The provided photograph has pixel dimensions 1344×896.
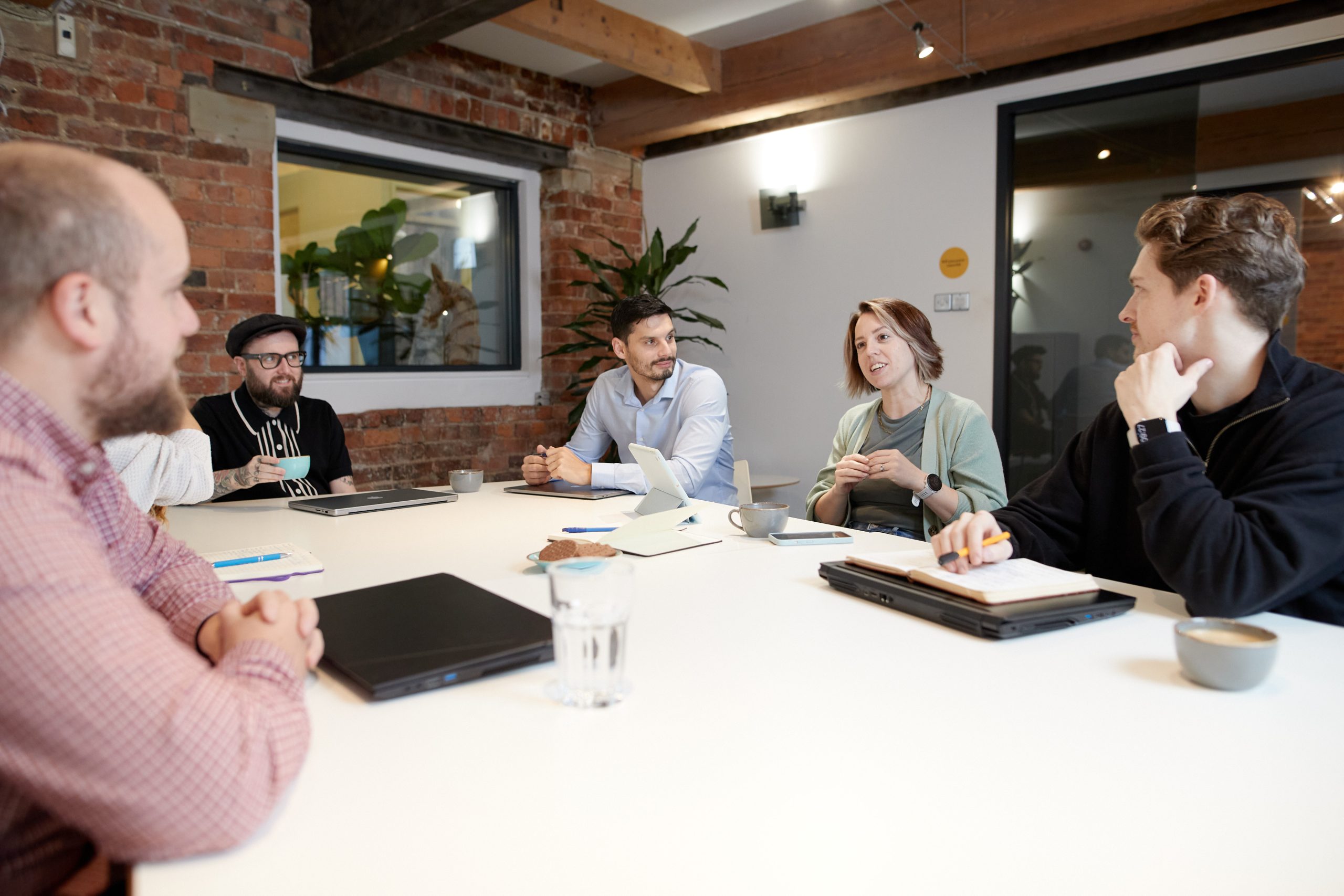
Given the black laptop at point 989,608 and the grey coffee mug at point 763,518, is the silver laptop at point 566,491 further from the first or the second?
the black laptop at point 989,608

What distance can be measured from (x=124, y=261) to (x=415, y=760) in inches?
20.4

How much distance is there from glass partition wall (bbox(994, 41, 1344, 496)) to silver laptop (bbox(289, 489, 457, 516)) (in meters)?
2.65

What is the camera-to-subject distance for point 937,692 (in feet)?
3.25

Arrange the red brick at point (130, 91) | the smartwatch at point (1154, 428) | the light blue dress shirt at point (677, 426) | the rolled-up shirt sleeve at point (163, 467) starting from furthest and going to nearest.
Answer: the red brick at point (130, 91)
the light blue dress shirt at point (677, 426)
the rolled-up shirt sleeve at point (163, 467)
the smartwatch at point (1154, 428)

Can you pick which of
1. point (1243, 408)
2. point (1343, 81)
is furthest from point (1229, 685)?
point (1343, 81)

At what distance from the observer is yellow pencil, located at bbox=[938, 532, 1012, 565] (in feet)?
4.40

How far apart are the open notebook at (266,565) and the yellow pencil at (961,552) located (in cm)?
108

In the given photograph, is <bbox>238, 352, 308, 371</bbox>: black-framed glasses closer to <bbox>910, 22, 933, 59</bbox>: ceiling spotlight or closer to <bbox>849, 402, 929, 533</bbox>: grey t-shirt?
<bbox>849, 402, 929, 533</bbox>: grey t-shirt

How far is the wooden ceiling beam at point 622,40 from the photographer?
3820mm

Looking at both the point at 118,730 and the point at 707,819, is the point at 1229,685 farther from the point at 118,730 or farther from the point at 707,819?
the point at 118,730


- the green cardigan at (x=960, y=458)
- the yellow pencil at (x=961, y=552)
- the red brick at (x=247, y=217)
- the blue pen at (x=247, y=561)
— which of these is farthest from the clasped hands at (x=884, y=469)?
the red brick at (x=247, y=217)

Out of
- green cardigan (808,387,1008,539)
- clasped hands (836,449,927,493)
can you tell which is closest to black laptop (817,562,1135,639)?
clasped hands (836,449,927,493)

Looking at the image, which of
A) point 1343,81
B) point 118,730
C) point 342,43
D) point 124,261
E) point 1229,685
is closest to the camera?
point 118,730

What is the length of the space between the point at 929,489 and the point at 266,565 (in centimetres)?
162
